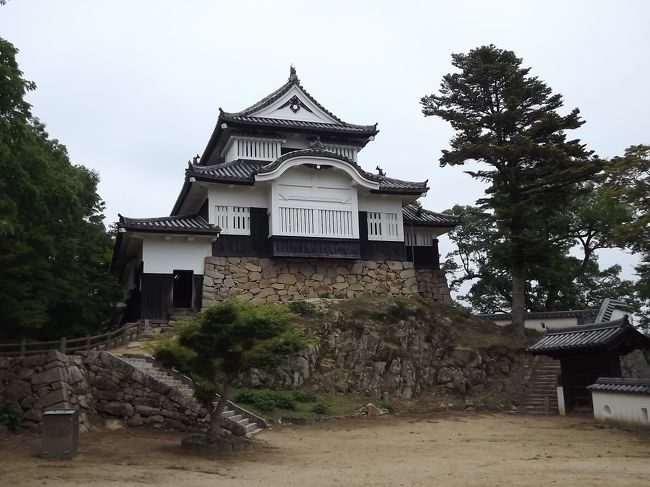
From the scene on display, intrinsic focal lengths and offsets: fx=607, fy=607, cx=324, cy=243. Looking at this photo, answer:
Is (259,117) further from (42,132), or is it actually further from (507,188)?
(507,188)

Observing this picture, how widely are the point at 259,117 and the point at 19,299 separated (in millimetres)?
15610

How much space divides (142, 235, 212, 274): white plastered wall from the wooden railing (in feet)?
8.81

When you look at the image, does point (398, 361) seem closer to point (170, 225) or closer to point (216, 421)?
point (216, 421)

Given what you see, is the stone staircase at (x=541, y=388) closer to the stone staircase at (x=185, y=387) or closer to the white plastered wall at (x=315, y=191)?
the white plastered wall at (x=315, y=191)

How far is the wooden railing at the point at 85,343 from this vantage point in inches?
683

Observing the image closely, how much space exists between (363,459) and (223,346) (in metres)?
4.04

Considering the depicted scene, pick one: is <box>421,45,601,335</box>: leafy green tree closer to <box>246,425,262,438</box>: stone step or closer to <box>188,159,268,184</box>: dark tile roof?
<box>188,159,268,184</box>: dark tile roof

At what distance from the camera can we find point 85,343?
21.8 metres

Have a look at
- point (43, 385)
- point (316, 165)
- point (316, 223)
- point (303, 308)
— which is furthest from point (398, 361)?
point (43, 385)

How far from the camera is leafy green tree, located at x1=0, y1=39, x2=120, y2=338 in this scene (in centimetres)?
1520

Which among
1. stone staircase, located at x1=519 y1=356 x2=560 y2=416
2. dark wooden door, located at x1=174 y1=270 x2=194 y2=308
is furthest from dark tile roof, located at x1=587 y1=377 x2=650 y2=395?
dark wooden door, located at x1=174 y1=270 x2=194 y2=308

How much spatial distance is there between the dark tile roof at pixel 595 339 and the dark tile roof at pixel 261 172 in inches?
394

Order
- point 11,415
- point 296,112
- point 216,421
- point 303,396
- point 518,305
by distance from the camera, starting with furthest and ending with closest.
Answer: point 296,112, point 518,305, point 303,396, point 11,415, point 216,421

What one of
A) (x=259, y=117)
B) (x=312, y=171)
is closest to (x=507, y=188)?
(x=312, y=171)
